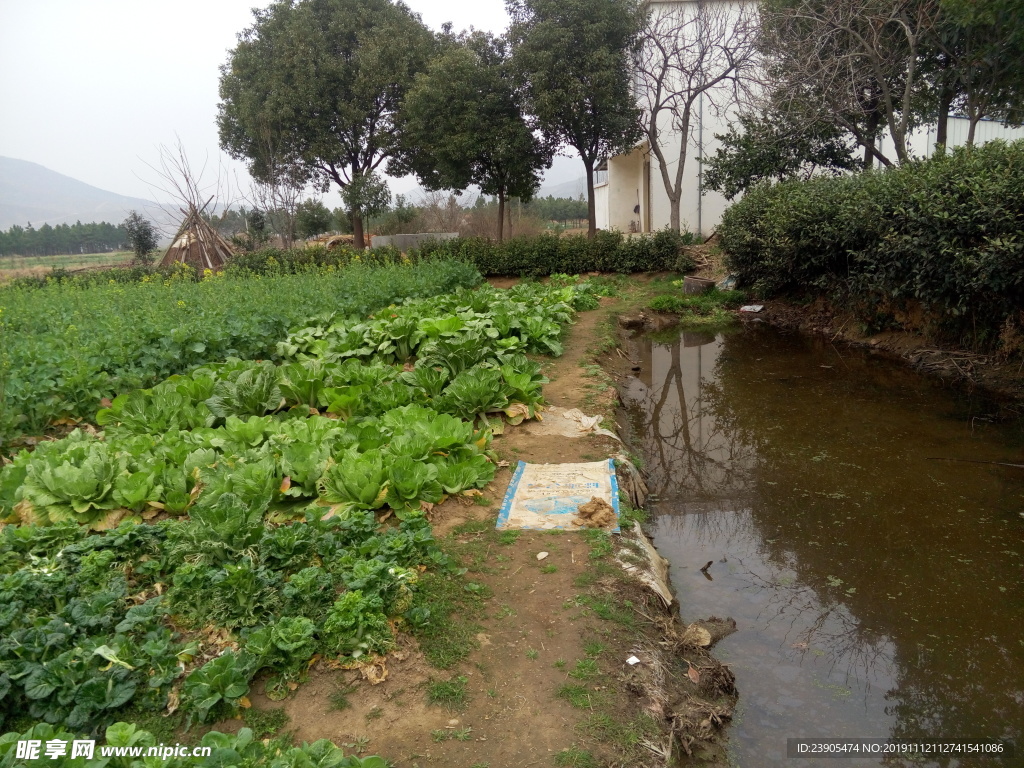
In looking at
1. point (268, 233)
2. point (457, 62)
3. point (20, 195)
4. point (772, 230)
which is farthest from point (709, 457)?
point (20, 195)

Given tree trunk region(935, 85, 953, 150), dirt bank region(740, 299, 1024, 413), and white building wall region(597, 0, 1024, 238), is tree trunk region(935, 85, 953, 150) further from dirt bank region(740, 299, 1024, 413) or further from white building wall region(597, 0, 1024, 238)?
white building wall region(597, 0, 1024, 238)

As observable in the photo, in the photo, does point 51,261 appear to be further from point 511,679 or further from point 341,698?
point 511,679

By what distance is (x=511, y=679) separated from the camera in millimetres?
2820

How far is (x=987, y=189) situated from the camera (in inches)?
282

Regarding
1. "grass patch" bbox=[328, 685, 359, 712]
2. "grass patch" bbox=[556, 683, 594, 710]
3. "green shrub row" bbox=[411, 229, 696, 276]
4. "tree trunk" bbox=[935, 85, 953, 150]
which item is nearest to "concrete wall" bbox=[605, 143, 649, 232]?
"green shrub row" bbox=[411, 229, 696, 276]

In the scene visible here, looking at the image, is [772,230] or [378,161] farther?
[378,161]

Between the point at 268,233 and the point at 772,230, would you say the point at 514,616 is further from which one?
the point at 268,233

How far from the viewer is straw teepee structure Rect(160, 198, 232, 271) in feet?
62.8

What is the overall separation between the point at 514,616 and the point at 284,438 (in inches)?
92.1

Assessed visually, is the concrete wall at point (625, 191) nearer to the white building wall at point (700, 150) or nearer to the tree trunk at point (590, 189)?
the white building wall at point (700, 150)

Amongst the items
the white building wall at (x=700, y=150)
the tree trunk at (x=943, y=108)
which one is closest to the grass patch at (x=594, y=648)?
the tree trunk at (x=943, y=108)

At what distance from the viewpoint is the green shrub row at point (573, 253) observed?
1775 centimetres

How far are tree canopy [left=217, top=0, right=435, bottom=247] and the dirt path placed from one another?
21.2 m

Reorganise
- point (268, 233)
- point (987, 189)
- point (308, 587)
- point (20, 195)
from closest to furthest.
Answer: point (308, 587), point (987, 189), point (268, 233), point (20, 195)
